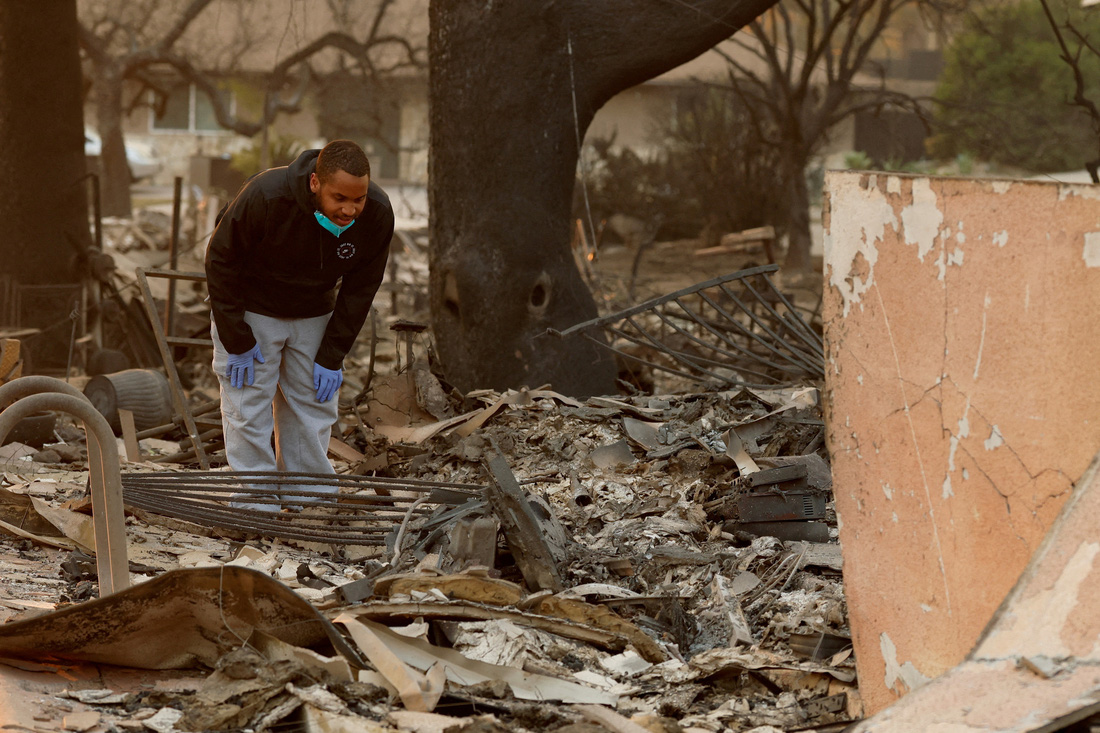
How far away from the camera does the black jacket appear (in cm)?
429

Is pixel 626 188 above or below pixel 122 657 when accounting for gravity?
above

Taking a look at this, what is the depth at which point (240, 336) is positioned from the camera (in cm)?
444

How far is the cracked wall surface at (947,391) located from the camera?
2.44 meters

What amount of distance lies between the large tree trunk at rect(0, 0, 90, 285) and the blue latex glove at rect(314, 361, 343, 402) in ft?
16.3

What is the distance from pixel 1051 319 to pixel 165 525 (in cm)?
328

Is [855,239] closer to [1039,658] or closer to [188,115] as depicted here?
[1039,658]

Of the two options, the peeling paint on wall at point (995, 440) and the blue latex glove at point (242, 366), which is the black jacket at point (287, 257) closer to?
the blue latex glove at point (242, 366)

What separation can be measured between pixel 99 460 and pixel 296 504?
4.28ft

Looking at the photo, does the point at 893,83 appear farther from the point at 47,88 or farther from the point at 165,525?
the point at 165,525

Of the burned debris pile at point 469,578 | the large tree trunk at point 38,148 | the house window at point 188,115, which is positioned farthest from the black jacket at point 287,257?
the house window at point 188,115

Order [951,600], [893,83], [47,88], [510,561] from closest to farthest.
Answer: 1. [951,600]
2. [510,561]
3. [47,88]
4. [893,83]

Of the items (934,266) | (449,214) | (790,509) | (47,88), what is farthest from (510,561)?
(47,88)

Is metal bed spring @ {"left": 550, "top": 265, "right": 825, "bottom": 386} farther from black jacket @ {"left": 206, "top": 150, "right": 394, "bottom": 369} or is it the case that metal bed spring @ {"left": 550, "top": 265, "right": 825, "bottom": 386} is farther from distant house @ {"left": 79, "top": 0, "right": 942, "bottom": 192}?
distant house @ {"left": 79, "top": 0, "right": 942, "bottom": 192}

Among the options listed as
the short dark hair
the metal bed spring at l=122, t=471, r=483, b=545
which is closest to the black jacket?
the short dark hair
